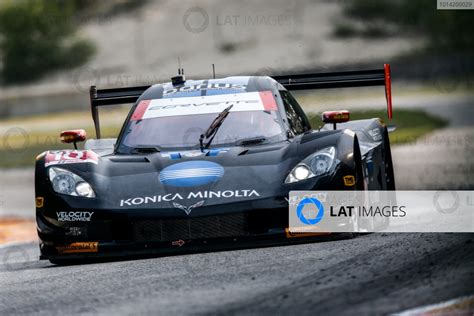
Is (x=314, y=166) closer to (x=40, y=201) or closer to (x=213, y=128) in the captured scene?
(x=213, y=128)

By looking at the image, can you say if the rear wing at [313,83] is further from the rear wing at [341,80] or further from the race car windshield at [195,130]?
the race car windshield at [195,130]

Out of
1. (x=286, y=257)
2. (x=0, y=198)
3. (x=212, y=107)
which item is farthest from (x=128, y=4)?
(x=286, y=257)

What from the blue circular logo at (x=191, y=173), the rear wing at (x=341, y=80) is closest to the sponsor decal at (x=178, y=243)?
the blue circular logo at (x=191, y=173)

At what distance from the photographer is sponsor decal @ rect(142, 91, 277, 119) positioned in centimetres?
903

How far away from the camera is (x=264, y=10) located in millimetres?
30281

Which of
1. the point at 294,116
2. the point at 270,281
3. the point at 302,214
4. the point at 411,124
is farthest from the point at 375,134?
the point at 411,124

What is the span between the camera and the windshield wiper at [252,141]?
8.57 m

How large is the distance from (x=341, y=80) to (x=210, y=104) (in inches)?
61.8

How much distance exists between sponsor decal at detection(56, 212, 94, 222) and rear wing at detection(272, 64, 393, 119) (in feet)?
10.1

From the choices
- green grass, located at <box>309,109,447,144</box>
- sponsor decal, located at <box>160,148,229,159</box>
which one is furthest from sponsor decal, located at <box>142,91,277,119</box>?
green grass, located at <box>309,109,447,144</box>

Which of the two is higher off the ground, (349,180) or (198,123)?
(198,123)

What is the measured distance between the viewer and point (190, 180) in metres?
7.66

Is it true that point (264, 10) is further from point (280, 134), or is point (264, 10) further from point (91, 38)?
point (280, 134)

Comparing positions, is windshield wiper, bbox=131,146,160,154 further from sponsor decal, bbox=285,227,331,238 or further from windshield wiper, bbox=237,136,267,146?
sponsor decal, bbox=285,227,331,238
